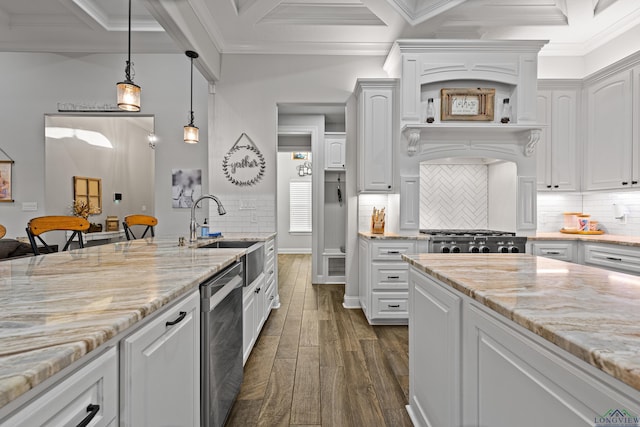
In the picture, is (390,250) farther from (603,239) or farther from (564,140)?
(564,140)

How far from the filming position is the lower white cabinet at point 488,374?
67 centimetres

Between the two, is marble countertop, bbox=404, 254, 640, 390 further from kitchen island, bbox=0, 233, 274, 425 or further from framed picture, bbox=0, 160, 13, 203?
framed picture, bbox=0, 160, 13, 203

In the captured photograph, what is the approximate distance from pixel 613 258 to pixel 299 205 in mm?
6952

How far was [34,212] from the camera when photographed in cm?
538

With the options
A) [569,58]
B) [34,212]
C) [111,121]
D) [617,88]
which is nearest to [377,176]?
[617,88]

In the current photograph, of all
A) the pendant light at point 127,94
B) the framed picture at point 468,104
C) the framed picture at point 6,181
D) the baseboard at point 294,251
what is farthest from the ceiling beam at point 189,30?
the baseboard at point 294,251

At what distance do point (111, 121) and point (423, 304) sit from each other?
840cm

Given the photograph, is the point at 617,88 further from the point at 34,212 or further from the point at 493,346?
the point at 34,212

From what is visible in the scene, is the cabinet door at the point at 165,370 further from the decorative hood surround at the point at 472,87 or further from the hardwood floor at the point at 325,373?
the decorative hood surround at the point at 472,87

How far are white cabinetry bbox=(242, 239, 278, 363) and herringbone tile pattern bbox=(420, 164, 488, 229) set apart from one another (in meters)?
1.91

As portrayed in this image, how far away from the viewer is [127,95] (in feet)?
8.19

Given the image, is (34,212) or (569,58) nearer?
(569,58)

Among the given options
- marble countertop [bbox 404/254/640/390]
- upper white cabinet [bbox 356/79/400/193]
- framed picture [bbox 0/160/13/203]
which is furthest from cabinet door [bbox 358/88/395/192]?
framed picture [bbox 0/160/13/203]

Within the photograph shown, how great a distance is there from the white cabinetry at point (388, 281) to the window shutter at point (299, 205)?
5672 millimetres
